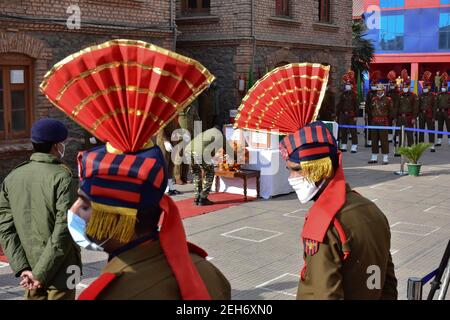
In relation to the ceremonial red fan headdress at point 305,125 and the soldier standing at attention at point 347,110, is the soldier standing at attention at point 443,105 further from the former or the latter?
the ceremonial red fan headdress at point 305,125

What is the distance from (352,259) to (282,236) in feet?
19.6

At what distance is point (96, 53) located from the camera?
110 inches

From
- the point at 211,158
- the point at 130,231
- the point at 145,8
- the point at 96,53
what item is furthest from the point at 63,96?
the point at 145,8

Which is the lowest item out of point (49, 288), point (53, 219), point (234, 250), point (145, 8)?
point (234, 250)

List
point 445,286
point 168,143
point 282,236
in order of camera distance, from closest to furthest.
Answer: point 445,286 → point 282,236 → point 168,143

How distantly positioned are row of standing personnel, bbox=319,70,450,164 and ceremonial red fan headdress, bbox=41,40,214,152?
1431cm

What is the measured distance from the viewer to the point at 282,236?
9.10m

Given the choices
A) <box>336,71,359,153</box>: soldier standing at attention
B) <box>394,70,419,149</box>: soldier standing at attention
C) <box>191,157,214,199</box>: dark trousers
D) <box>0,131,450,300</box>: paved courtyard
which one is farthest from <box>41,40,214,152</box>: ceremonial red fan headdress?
<box>336,71,359,153</box>: soldier standing at attention

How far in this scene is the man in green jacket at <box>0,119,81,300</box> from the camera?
416 centimetres

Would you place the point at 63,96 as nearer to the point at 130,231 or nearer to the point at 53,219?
the point at 130,231

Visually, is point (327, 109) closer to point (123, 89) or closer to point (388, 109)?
point (388, 109)

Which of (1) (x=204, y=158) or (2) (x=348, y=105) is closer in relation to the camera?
(1) (x=204, y=158)

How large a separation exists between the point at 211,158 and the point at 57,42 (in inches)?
165

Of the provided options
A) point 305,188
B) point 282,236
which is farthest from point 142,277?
point 282,236
